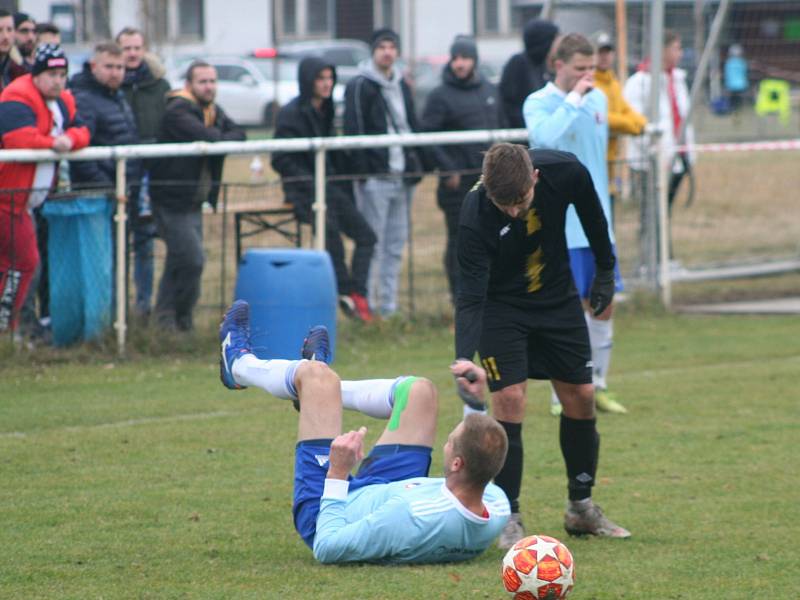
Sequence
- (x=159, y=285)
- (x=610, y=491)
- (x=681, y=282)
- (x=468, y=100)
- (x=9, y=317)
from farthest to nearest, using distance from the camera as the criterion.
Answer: (x=681, y=282) < (x=468, y=100) < (x=159, y=285) < (x=9, y=317) < (x=610, y=491)

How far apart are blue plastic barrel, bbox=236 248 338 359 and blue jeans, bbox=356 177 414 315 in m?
1.40

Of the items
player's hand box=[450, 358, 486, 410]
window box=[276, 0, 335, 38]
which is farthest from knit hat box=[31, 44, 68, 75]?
window box=[276, 0, 335, 38]

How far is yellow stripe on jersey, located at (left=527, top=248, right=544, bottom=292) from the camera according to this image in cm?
624

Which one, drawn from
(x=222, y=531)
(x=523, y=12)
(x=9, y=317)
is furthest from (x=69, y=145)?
(x=523, y=12)

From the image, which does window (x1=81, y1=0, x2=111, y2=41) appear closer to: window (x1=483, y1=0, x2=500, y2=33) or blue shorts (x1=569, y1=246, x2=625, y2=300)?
window (x1=483, y1=0, x2=500, y2=33)

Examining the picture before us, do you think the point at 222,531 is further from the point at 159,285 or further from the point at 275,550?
the point at 159,285

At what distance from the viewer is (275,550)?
6.15 m

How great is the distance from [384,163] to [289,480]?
5.28m

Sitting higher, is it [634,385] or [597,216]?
[597,216]

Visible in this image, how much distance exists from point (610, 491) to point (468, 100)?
6406mm

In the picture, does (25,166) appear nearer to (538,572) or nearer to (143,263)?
(143,263)

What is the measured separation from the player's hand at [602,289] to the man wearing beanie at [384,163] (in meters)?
Answer: 5.67

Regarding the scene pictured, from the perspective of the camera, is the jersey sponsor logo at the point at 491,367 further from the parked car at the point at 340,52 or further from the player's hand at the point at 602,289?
the parked car at the point at 340,52

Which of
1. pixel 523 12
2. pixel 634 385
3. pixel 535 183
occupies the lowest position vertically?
pixel 634 385
